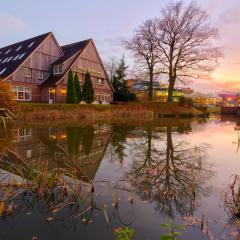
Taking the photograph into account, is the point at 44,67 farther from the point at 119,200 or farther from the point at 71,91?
the point at 119,200

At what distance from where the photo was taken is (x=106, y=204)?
12.8 ft

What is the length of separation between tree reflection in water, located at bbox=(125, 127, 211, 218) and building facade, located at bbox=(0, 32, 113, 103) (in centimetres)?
2370

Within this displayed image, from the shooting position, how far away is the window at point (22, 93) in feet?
93.2

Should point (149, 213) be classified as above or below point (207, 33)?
below

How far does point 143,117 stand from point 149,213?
2078 cm

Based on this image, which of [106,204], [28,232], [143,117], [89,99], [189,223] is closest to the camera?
[28,232]

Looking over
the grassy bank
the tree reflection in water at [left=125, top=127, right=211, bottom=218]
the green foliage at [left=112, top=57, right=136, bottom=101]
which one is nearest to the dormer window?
the grassy bank

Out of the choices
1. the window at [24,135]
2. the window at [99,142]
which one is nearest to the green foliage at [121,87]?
the window at [24,135]

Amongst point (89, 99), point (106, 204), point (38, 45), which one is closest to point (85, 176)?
point (106, 204)

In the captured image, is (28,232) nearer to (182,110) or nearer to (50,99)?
(50,99)

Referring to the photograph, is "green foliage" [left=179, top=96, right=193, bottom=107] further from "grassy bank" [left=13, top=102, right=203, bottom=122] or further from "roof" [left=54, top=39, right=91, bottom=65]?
"roof" [left=54, top=39, right=91, bottom=65]

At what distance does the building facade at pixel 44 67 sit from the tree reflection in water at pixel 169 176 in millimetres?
23705

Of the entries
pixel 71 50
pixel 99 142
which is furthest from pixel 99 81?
pixel 99 142

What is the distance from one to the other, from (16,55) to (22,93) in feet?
20.7
